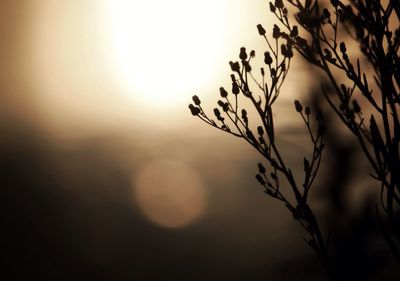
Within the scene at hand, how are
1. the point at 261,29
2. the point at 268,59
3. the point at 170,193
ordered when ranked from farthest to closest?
the point at 170,193, the point at 261,29, the point at 268,59

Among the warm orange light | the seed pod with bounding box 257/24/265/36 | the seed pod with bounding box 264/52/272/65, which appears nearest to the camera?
the seed pod with bounding box 264/52/272/65

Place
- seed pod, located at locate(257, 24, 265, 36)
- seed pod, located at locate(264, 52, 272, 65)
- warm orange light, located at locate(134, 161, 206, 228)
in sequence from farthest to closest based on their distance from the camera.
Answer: warm orange light, located at locate(134, 161, 206, 228)
seed pod, located at locate(257, 24, 265, 36)
seed pod, located at locate(264, 52, 272, 65)

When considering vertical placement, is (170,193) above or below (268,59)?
below

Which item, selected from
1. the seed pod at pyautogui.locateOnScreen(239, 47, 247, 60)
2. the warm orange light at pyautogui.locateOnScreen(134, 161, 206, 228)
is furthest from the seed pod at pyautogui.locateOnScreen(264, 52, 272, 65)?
the warm orange light at pyautogui.locateOnScreen(134, 161, 206, 228)

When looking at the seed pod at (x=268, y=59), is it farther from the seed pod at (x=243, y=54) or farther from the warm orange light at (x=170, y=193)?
the warm orange light at (x=170, y=193)

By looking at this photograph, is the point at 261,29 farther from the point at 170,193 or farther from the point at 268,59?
the point at 170,193

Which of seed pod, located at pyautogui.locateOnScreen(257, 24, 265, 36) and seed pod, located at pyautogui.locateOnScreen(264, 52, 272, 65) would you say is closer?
seed pod, located at pyautogui.locateOnScreen(264, 52, 272, 65)

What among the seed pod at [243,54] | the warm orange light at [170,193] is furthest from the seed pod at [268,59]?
the warm orange light at [170,193]

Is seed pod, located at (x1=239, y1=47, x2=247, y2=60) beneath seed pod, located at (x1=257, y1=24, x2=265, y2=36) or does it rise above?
beneath

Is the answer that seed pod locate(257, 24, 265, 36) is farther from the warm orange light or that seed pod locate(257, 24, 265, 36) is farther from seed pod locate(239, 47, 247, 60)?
the warm orange light

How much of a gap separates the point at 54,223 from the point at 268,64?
16866mm

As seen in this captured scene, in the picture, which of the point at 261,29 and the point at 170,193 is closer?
the point at 261,29

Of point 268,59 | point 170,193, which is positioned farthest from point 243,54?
point 170,193

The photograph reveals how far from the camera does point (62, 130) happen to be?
37.8m
